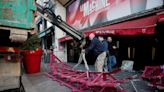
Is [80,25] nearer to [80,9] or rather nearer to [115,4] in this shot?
[80,9]

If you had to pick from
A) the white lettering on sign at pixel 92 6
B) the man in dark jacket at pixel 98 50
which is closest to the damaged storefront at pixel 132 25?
the white lettering on sign at pixel 92 6

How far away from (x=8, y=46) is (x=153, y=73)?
4258mm

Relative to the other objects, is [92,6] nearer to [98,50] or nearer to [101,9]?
[101,9]

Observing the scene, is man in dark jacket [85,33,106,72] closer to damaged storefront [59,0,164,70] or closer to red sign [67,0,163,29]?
damaged storefront [59,0,164,70]

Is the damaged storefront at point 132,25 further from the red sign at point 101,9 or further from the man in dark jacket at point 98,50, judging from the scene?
the man in dark jacket at point 98,50

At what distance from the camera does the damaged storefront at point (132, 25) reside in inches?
280

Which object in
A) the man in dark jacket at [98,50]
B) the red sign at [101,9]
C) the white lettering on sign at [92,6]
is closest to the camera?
the man in dark jacket at [98,50]

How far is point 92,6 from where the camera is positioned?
1359cm

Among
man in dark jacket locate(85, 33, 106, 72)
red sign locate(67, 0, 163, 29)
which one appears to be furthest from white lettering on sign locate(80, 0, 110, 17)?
man in dark jacket locate(85, 33, 106, 72)

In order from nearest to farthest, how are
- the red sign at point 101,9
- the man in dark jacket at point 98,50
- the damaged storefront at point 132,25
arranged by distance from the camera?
the damaged storefront at point 132,25
the man in dark jacket at point 98,50
the red sign at point 101,9

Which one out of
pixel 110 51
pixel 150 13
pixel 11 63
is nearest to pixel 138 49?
pixel 110 51

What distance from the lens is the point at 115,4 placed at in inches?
415

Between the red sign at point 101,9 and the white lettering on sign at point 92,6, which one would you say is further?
the white lettering on sign at point 92,6

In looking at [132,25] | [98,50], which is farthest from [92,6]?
[98,50]
